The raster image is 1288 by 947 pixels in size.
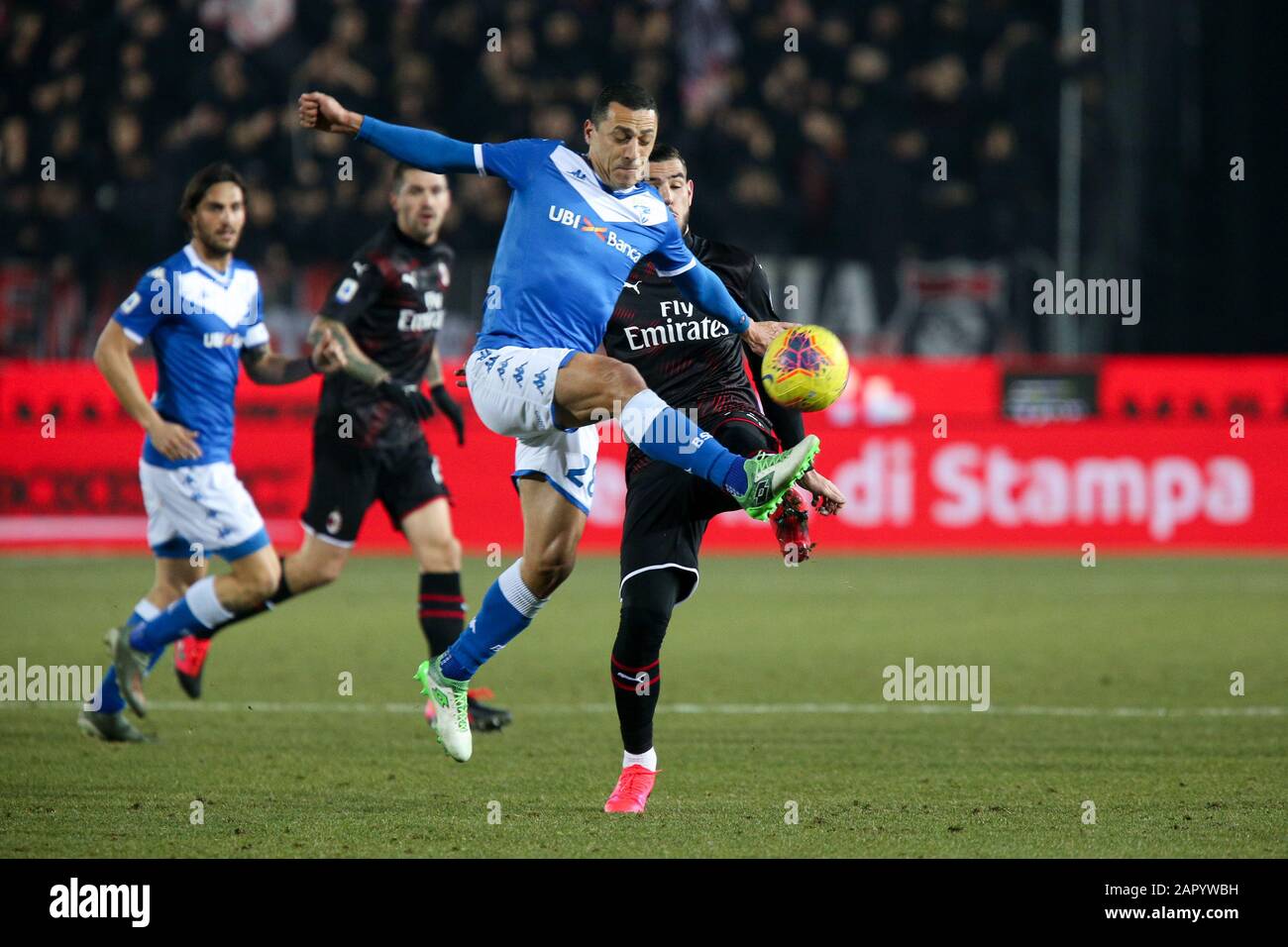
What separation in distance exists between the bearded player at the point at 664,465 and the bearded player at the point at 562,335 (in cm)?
18

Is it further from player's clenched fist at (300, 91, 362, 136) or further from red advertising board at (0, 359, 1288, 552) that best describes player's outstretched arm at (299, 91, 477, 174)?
red advertising board at (0, 359, 1288, 552)

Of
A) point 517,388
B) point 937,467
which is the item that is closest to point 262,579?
point 517,388

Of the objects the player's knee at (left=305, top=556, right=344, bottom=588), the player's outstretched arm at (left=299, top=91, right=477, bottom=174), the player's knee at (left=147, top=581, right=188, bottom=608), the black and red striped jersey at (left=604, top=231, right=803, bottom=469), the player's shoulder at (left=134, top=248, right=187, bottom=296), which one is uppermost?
the player's outstretched arm at (left=299, top=91, right=477, bottom=174)

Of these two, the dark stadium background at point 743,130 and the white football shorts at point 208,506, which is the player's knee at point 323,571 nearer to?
the white football shorts at point 208,506

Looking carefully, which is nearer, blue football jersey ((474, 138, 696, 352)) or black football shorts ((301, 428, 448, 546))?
blue football jersey ((474, 138, 696, 352))

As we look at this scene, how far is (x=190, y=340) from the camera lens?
310 inches

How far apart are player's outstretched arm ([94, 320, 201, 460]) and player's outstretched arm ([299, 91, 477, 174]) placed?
1.99 meters

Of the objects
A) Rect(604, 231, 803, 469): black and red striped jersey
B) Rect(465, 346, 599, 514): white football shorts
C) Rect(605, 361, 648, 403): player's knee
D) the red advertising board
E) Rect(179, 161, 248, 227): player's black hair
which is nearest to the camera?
Rect(605, 361, 648, 403): player's knee

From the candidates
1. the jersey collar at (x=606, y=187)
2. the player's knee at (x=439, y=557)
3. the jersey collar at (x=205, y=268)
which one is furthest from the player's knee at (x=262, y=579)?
the jersey collar at (x=606, y=187)

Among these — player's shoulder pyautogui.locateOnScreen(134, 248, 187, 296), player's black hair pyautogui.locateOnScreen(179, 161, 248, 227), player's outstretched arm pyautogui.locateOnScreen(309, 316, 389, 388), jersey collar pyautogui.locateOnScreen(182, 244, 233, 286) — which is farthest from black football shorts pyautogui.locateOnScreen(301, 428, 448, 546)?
player's black hair pyautogui.locateOnScreen(179, 161, 248, 227)

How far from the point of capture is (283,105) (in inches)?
695

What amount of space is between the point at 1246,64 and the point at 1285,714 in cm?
1008

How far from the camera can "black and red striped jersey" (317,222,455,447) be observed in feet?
28.2

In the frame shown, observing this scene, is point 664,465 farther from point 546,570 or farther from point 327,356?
point 327,356
